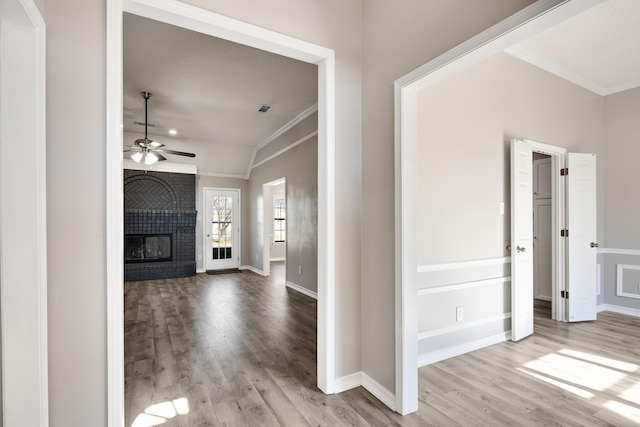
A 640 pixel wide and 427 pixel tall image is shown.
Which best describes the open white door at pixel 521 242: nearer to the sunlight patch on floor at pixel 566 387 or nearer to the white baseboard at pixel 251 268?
the sunlight patch on floor at pixel 566 387

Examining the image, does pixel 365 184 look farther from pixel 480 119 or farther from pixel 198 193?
pixel 198 193

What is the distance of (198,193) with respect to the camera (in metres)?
7.80

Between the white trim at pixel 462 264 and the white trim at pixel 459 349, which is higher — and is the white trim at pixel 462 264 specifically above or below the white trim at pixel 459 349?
above

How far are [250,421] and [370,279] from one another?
1233 mm

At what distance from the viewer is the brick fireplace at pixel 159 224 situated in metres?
6.92

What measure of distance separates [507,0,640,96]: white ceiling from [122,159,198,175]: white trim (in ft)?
22.0

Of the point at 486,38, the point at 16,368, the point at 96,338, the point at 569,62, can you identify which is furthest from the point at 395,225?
the point at 569,62

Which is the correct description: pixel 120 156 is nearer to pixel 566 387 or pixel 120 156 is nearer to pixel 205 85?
pixel 205 85

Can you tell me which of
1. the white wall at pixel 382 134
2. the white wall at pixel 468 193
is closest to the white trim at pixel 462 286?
the white wall at pixel 468 193

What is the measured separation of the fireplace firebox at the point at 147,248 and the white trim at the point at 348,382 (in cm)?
636

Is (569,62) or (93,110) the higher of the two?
(569,62)

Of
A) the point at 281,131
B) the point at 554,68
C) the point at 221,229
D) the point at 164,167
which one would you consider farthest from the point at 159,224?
the point at 554,68

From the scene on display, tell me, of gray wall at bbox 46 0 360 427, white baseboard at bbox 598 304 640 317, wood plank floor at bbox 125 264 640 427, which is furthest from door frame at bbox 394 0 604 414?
white baseboard at bbox 598 304 640 317

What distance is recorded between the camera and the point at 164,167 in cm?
718
